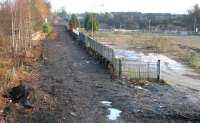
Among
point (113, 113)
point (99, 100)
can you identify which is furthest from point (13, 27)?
point (113, 113)

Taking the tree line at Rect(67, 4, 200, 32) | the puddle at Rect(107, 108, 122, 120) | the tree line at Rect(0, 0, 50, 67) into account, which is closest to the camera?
the puddle at Rect(107, 108, 122, 120)

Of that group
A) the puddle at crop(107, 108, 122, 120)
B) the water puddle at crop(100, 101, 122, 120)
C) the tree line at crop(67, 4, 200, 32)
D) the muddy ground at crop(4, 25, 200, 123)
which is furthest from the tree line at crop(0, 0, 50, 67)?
the tree line at crop(67, 4, 200, 32)

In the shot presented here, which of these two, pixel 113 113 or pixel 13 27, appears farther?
pixel 13 27

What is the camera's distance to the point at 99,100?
16047 mm

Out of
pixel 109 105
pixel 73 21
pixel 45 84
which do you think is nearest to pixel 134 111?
pixel 109 105

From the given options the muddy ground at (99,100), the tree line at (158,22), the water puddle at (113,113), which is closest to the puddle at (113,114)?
the water puddle at (113,113)

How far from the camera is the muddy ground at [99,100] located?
1322cm

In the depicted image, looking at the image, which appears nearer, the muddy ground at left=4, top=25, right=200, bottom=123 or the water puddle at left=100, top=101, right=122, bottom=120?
the muddy ground at left=4, top=25, right=200, bottom=123

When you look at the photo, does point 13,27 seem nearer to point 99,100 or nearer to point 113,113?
point 99,100

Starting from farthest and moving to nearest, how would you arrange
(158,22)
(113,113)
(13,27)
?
(158,22), (13,27), (113,113)

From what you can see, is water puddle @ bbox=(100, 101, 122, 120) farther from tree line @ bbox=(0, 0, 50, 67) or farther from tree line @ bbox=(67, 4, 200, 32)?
tree line @ bbox=(67, 4, 200, 32)

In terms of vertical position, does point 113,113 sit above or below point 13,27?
below

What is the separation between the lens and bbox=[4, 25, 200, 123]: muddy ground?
13.2 m

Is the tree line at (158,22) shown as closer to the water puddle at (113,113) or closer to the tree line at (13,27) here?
the tree line at (13,27)
